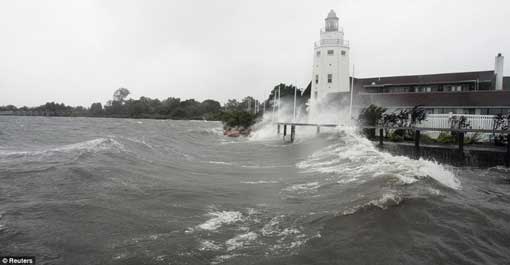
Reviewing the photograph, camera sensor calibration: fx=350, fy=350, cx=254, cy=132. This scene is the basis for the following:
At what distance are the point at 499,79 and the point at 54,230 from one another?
35.0m

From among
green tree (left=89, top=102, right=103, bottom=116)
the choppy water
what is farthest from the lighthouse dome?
green tree (left=89, top=102, right=103, bottom=116)

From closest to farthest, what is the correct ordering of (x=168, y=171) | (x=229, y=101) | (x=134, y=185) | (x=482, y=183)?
(x=134, y=185) → (x=482, y=183) → (x=168, y=171) → (x=229, y=101)

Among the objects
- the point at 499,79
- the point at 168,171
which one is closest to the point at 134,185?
the point at 168,171

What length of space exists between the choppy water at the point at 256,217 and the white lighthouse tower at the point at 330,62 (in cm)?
3011

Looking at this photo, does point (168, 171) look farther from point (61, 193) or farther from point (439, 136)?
point (439, 136)

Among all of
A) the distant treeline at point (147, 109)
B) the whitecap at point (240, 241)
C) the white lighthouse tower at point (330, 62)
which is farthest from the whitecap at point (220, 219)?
the distant treeline at point (147, 109)

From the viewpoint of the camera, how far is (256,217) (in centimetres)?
700

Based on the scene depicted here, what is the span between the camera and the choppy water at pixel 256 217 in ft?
16.8

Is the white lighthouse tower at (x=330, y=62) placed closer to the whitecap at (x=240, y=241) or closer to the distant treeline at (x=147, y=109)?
the whitecap at (x=240, y=241)

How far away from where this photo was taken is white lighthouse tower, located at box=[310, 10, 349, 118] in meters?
40.1

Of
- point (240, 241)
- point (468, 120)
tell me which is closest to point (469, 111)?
point (468, 120)

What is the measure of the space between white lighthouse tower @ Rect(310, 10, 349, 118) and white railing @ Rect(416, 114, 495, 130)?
17.9m

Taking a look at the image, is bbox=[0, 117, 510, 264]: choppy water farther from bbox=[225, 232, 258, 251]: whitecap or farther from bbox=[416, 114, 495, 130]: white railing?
bbox=[416, 114, 495, 130]: white railing

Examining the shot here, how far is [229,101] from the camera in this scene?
5571 inches
